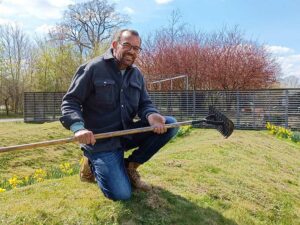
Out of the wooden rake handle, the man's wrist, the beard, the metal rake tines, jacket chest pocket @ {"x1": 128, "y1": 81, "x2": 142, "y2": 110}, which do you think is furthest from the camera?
the metal rake tines

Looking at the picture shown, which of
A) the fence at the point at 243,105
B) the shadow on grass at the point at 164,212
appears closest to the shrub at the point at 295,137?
the fence at the point at 243,105

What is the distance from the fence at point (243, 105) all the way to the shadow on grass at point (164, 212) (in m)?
12.1

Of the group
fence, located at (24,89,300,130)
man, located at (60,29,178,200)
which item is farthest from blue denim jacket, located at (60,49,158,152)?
fence, located at (24,89,300,130)

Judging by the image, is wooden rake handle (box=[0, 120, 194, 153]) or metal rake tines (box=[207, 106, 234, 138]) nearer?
wooden rake handle (box=[0, 120, 194, 153])

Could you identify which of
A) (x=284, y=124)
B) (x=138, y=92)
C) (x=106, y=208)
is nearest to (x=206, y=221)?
(x=106, y=208)

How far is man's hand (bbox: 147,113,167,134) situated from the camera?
12.3 feet

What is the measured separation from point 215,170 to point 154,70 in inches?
808

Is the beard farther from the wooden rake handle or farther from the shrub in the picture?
the shrub

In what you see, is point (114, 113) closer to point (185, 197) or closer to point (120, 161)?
point (120, 161)

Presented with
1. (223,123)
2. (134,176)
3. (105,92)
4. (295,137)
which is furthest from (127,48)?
(295,137)

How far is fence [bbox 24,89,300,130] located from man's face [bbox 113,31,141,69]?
12.6m

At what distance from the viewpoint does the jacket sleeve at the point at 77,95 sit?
3.61m

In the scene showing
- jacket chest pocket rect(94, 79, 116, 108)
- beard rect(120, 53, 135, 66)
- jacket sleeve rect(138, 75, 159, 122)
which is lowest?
jacket sleeve rect(138, 75, 159, 122)

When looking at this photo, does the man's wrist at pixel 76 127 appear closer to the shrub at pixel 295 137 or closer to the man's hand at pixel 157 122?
the man's hand at pixel 157 122
